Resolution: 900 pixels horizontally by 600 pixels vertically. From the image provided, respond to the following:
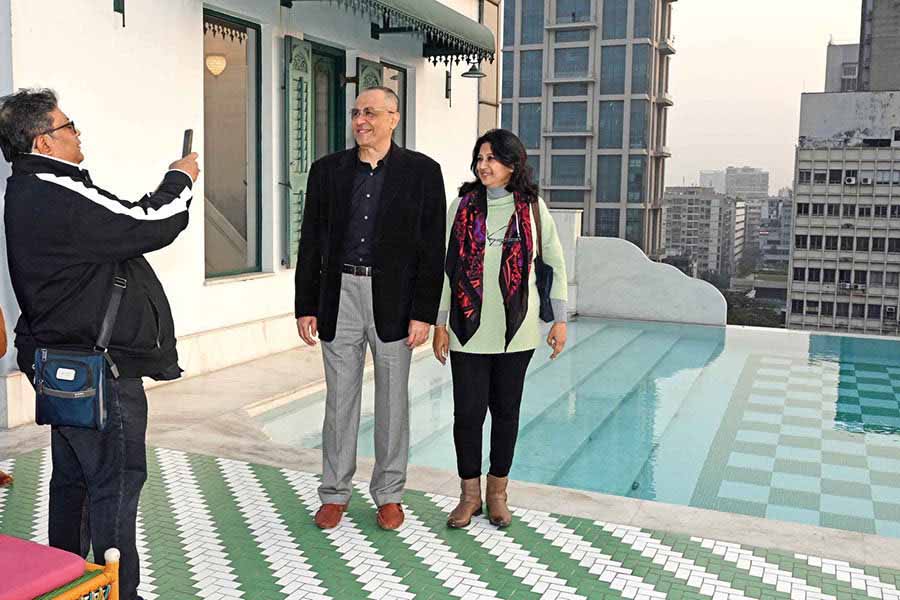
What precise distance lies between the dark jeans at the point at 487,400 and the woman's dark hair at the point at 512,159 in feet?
1.97

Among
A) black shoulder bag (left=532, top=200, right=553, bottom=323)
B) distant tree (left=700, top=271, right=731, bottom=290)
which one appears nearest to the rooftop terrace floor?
black shoulder bag (left=532, top=200, right=553, bottom=323)

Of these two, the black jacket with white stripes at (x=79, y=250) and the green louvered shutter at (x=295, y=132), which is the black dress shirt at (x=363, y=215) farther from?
the green louvered shutter at (x=295, y=132)

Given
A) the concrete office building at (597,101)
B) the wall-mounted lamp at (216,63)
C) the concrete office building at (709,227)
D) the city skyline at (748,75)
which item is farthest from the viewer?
the concrete office building at (709,227)

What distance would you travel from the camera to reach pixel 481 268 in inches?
127

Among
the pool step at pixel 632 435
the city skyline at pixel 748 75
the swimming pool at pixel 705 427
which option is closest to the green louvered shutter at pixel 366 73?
the swimming pool at pixel 705 427

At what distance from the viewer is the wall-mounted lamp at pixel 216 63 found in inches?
272

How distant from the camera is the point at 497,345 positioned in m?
3.22

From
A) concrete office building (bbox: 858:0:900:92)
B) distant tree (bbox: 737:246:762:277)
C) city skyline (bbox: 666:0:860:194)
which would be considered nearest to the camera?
city skyline (bbox: 666:0:860:194)

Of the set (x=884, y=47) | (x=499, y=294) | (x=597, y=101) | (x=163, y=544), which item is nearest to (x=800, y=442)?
(x=499, y=294)

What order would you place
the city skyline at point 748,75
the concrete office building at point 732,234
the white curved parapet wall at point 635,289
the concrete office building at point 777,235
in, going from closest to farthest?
1. the white curved parapet wall at point 635,289
2. the city skyline at point 748,75
3. the concrete office building at point 777,235
4. the concrete office building at point 732,234

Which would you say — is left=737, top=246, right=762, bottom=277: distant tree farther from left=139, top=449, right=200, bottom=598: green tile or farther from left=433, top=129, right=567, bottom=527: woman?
left=139, top=449, right=200, bottom=598: green tile

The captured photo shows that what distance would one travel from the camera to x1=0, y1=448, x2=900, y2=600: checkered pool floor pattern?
9.32 ft

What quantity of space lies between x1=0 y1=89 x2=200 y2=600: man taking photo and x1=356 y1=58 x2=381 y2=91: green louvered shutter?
6.58 meters

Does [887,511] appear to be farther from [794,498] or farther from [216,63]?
[216,63]
